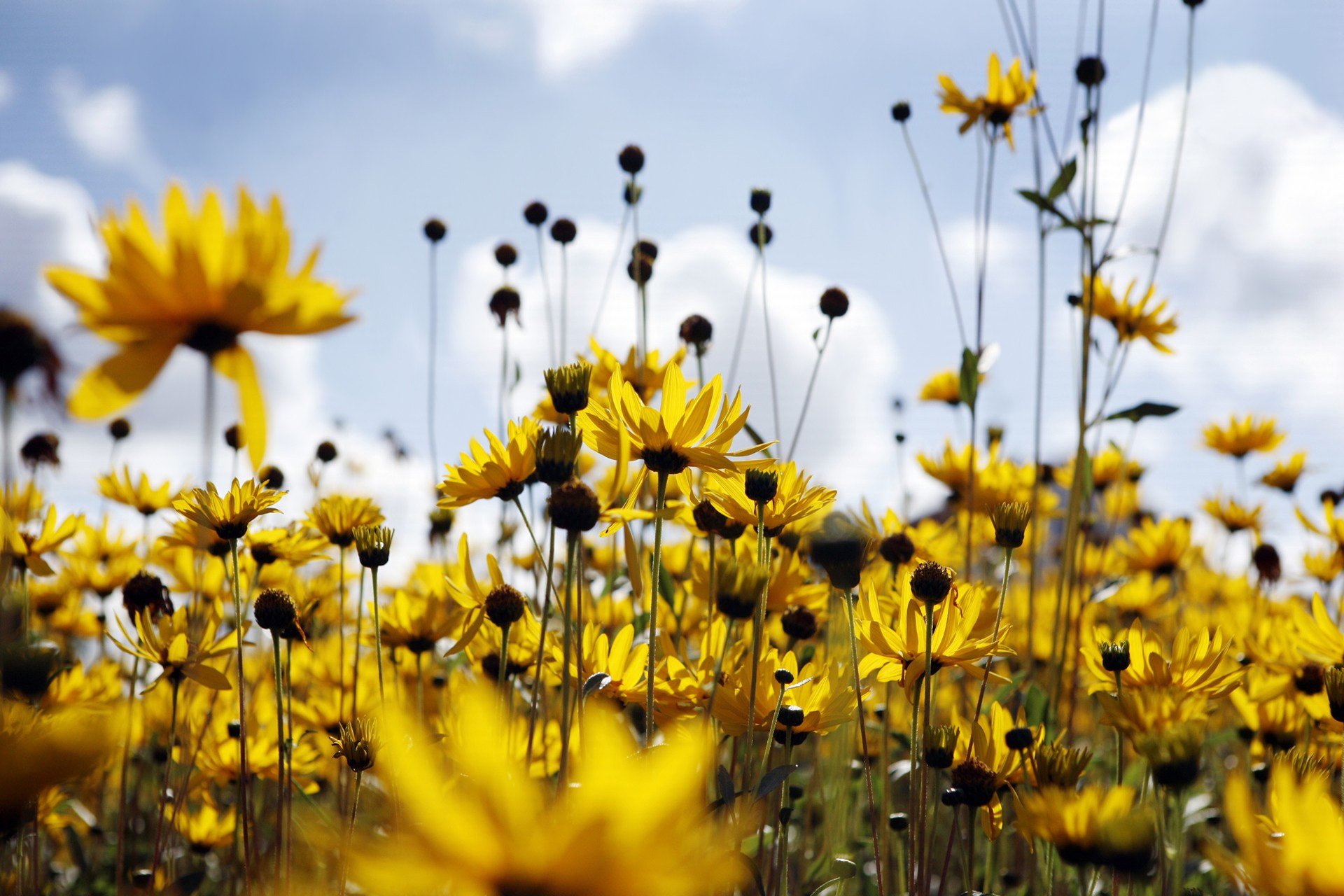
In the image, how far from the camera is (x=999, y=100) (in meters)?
2.46

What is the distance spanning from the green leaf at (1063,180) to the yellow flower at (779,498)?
114cm

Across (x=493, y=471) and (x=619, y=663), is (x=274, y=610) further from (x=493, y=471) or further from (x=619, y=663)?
(x=619, y=663)

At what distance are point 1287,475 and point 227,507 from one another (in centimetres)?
411

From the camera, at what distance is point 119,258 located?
2.20ft

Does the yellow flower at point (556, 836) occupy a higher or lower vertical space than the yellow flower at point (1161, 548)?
higher

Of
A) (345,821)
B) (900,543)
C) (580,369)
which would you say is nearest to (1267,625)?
(900,543)

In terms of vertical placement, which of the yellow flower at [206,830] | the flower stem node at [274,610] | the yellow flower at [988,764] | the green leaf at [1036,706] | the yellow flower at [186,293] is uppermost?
the yellow flower at [186,293]

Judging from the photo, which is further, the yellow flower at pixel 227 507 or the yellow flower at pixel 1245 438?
the yellow flower at pixel 1245 438

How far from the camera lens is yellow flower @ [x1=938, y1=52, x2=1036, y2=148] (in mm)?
2418

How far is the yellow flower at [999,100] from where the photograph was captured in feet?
7.93

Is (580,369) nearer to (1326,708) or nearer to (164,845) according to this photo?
(164,845)

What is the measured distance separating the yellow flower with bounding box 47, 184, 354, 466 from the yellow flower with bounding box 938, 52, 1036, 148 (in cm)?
221

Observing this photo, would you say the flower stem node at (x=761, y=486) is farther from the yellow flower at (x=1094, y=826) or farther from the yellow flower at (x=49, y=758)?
the yellow flower at (x=49, y=758)

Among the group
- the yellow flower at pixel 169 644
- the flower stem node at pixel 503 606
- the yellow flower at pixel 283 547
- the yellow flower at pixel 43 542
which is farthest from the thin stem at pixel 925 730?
the yellow flower at pixel 43 542
